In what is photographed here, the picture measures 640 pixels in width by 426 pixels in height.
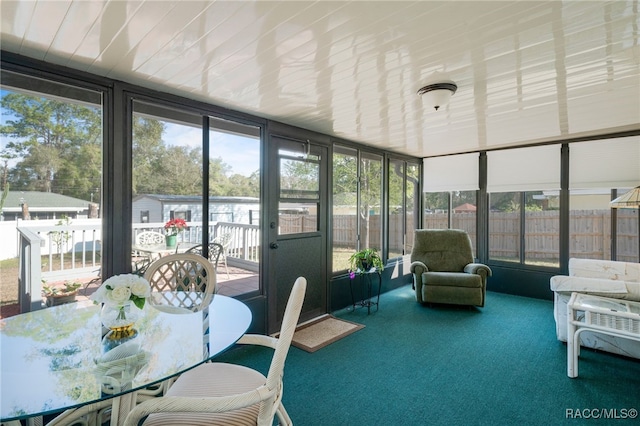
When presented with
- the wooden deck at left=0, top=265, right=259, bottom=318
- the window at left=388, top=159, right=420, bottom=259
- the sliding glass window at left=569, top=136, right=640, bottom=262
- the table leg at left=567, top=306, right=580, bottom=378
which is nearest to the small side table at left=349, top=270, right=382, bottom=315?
the window at left=388, top=159, right=420, bottom=259

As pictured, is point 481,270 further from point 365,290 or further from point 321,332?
point 321,332

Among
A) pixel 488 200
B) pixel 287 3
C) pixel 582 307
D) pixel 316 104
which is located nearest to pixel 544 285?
pixel 488 200

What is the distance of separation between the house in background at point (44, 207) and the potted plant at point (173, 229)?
0.57 meters

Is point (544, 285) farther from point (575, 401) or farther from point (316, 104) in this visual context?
point (316, 104)

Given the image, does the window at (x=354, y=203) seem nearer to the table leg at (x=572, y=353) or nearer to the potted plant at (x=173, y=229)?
the potted plant at (x=173, y=229)

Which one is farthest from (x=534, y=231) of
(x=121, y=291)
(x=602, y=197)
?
(x=121, y=291)

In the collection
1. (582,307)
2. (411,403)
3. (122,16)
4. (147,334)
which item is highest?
(122,16)

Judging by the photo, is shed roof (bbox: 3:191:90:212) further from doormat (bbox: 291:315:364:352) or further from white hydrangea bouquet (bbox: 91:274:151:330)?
doormat (bbox: 291:315:364:352)

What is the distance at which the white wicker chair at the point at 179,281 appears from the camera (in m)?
2.11

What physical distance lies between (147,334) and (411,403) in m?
1.82

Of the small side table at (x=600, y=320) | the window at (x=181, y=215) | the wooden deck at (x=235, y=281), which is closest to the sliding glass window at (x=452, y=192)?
the small side table at (x=600, y=320)

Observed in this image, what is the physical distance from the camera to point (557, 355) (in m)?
2.85

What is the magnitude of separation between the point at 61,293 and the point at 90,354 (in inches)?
50.1

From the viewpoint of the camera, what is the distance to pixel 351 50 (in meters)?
1.86
